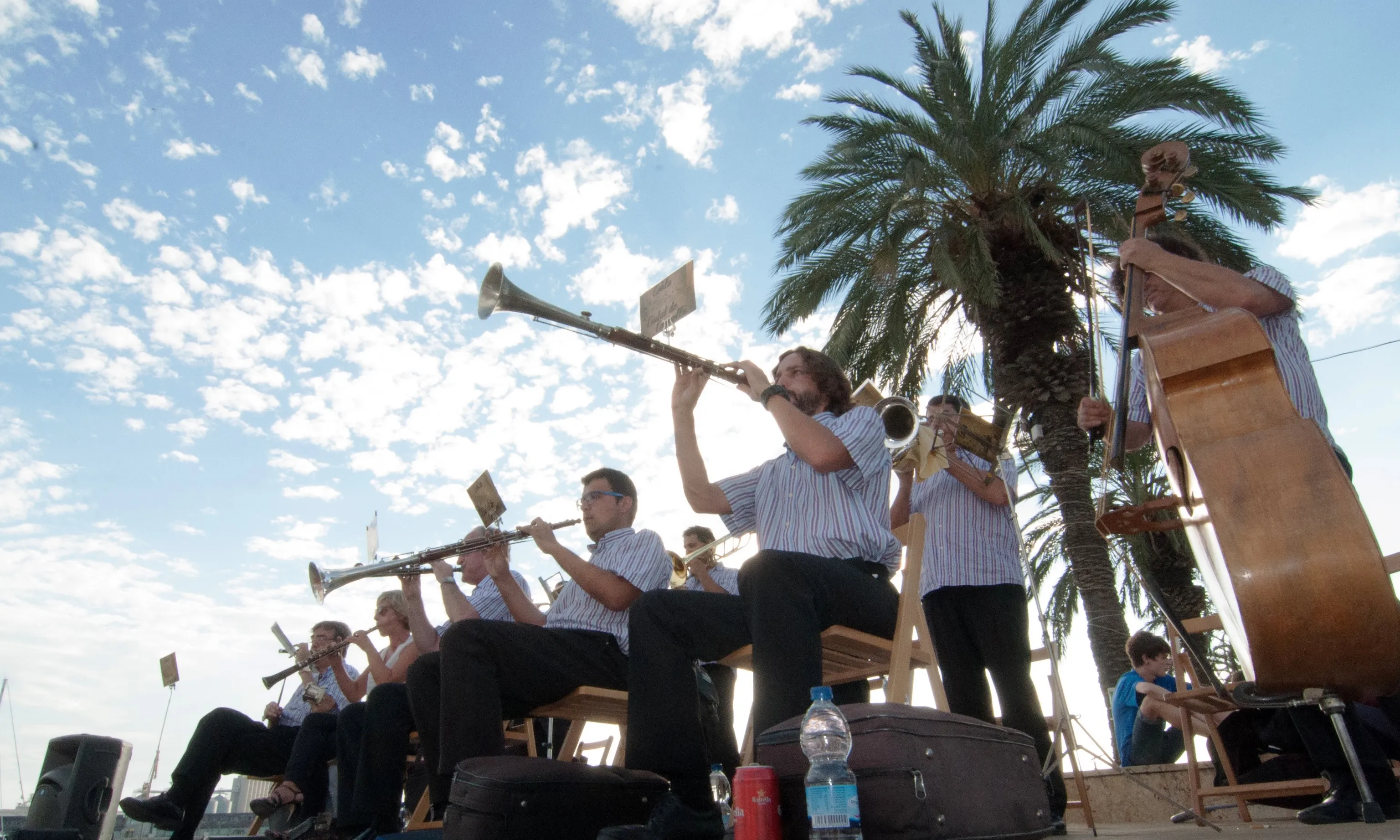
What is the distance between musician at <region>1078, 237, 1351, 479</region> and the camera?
9.86 feet

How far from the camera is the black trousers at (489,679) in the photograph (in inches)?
135

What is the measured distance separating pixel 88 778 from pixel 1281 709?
5.42 m

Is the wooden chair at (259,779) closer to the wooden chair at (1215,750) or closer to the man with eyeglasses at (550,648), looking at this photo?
the man with eyeglasses at (550,648)

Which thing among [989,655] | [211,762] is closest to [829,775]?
[989,655]

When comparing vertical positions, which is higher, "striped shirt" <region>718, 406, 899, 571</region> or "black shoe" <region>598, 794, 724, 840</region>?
"striped shirt" <region>718, 406, 899, 571</region>

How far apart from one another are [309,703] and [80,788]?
2792 millimetres

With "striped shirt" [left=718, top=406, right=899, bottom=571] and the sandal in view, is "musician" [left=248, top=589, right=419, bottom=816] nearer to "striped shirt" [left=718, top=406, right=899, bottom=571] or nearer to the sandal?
the sandal

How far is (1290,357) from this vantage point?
3064mm

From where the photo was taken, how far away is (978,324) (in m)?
11.8

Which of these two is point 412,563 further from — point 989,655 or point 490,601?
point 989,655

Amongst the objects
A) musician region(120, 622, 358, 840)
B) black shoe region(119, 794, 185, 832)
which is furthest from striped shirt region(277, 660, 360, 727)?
black shoe region(119, 794, 185, 832)

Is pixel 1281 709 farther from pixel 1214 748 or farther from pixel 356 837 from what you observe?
pixel 356 837

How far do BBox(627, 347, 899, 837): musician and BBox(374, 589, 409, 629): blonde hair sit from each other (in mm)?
3858

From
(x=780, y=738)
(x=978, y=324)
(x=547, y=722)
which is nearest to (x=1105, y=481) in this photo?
(x=780, y=738)
